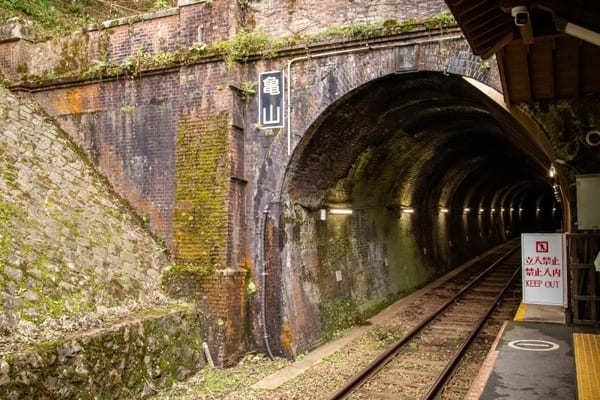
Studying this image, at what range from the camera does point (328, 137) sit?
9492 mm

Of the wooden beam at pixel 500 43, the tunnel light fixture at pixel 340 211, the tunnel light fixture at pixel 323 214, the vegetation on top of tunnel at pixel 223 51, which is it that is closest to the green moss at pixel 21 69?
the vegetation on top of tunnel at pixel 223 51

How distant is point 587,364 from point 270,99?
6332 mm

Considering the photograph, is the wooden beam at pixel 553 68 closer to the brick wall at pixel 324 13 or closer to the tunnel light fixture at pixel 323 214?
the brick wall at pixel 324 13

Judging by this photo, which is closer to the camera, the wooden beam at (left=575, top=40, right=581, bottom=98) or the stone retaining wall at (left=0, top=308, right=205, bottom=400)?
the stone retaining wall at (left=0, top=308, right=205, bottom=400)

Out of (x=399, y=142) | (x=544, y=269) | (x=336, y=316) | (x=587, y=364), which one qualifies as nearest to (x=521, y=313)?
(x=544, y=269)

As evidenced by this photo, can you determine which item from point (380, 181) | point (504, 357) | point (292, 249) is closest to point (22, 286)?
point (292, 249)

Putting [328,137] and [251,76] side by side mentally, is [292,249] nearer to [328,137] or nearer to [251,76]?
[328,137]

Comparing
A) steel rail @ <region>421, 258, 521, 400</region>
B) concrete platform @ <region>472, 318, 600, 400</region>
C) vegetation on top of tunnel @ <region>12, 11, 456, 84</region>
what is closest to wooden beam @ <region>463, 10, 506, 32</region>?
vegetation on top of tunnel @ <region>12, 11, 456, 84</region>

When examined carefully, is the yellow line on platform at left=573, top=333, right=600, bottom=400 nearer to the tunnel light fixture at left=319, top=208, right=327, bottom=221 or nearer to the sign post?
the tunnel light fixture at left=319, top=208, right=327, bottom=221

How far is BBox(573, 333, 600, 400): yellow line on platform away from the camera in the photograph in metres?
4.61

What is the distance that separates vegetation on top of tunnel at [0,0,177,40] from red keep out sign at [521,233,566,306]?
8.94m

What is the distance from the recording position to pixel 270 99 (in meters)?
9.20

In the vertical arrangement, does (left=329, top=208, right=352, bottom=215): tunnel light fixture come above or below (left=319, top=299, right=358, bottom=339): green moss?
above

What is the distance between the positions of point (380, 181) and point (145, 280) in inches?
267
